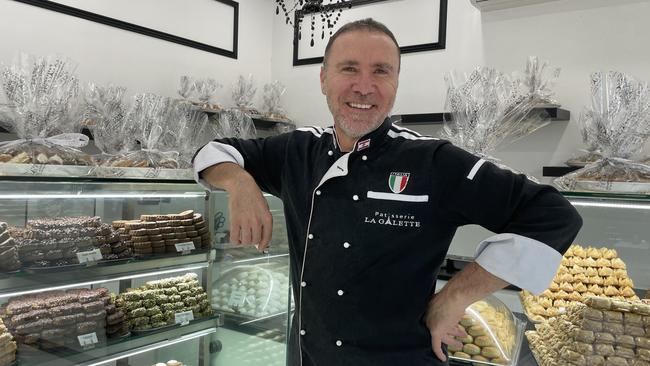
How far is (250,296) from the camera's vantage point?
343cm

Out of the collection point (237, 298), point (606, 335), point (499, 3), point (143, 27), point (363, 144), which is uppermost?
point (499, 3)

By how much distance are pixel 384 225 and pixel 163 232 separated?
174 centimetres

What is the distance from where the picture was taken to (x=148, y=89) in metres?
4.27

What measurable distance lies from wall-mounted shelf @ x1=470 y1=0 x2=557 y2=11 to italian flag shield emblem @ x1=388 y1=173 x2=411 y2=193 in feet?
10.3

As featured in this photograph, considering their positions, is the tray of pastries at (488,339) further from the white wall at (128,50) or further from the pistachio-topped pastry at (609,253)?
the white wall at (128,50)

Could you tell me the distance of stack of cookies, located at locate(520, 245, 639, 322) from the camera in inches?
86.7

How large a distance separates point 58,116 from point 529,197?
2140 mm

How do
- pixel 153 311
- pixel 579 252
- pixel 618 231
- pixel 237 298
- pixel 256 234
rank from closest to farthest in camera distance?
pixel 256 234, pixel 618 231, pixel 579 252, pixel 153 311, pixel 237 298

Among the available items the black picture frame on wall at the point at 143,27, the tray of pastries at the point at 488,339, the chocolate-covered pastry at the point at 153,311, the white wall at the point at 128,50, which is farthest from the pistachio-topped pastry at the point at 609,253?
the black picture frame on wall at the point at 143,27

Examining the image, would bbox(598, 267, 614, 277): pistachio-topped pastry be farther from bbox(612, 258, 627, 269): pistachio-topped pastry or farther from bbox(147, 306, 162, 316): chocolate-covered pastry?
bbox(147, 306, 162, 316): chocolate-covered pastry

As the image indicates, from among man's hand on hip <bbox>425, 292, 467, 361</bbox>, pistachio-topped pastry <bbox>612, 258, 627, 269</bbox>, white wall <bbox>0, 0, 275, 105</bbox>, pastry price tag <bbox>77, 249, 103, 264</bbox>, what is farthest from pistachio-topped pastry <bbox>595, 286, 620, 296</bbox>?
white wall <bbox>0, 0, 275, 105</bbox>

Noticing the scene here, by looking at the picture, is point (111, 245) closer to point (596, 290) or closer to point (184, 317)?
point (184, 317)

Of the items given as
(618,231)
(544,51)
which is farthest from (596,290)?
(544,51)

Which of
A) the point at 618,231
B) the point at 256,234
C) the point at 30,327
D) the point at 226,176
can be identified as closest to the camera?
the point at 256,234
